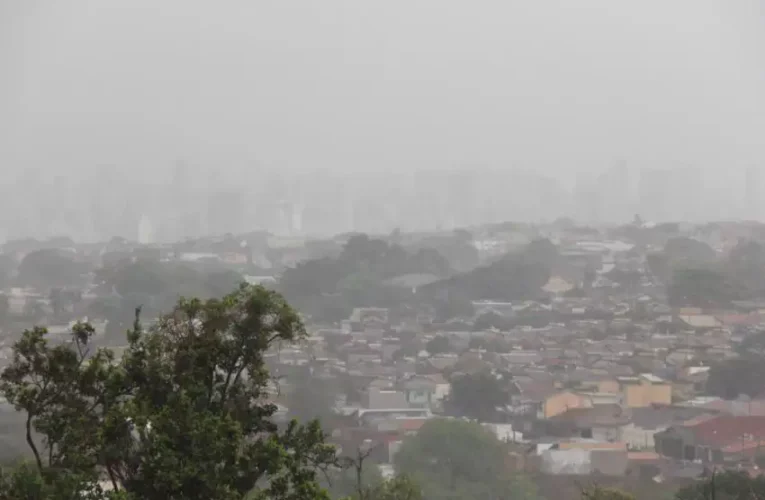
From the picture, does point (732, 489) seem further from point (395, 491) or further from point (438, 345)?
point (438, 345)

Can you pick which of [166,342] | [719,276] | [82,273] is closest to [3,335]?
[82,273]

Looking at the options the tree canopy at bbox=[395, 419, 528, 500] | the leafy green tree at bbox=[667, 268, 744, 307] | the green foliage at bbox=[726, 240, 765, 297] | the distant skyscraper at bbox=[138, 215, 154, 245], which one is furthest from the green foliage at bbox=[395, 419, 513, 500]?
the distant skyscraper at bbox=[138, 215, 154, 245]

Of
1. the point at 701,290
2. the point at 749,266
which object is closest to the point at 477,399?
the point at 701,290

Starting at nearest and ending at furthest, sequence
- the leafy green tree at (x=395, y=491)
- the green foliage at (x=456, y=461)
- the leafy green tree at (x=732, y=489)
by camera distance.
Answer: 1. the leafy green tree at (x=395, y=491)
2. the leafy green tree at (x=732, y=489)
3. the green foliage at (x=456, y=461)

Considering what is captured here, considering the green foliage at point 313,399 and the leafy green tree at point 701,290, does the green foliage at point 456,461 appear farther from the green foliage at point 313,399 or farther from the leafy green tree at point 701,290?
the leafy green tree at point 701,290

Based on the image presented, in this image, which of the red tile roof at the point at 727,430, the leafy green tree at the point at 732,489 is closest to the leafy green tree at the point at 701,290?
the red tile roof at the point at 727,430

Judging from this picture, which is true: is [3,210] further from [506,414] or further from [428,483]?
[428,483]
